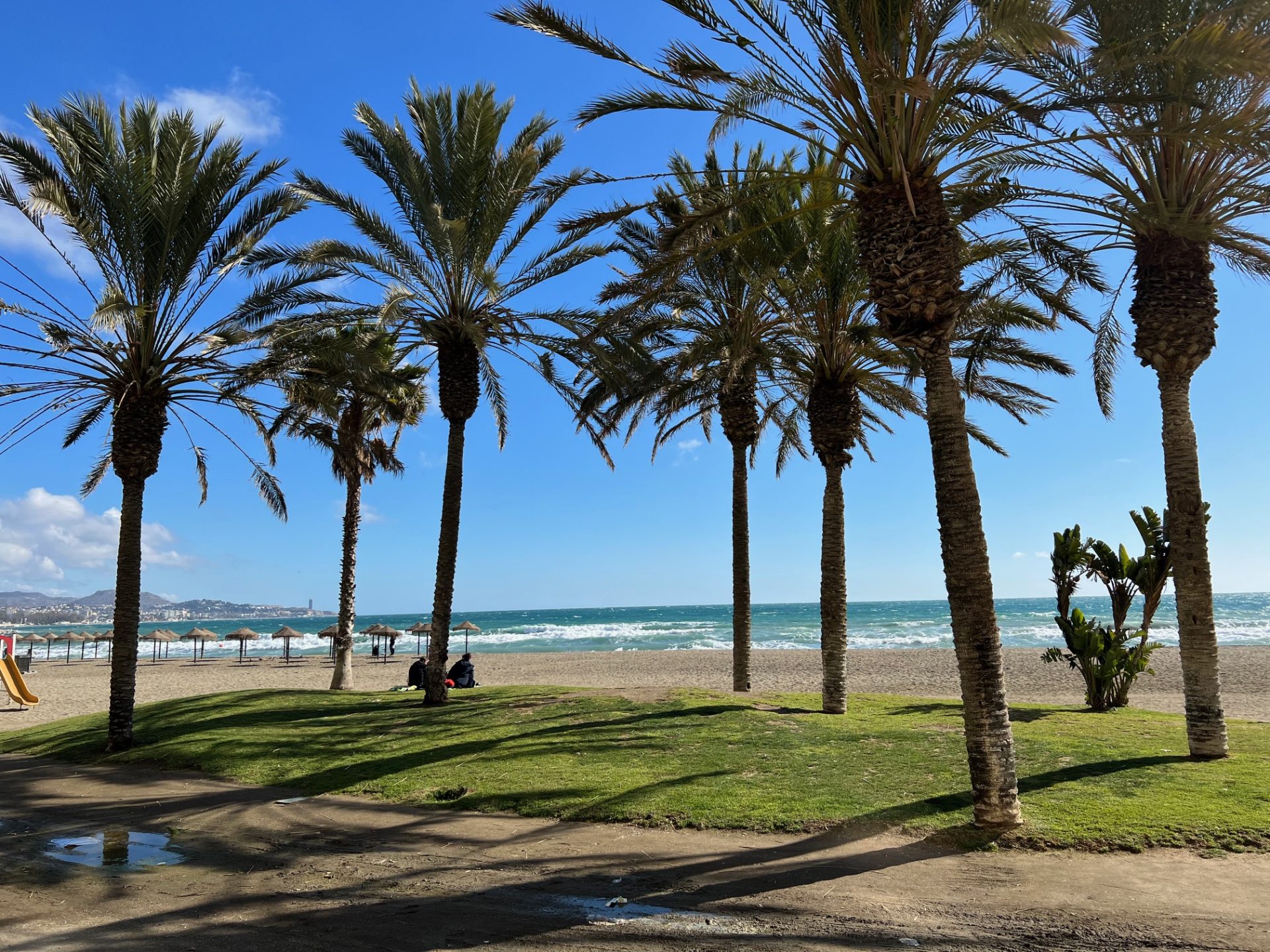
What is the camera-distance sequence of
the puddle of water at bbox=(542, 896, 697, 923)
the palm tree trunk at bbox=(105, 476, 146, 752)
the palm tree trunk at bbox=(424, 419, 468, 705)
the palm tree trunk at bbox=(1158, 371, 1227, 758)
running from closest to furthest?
1. the puddle of water at bbox=(542, 896, 697, 923)
2. the palm tree trunk at bbox=(1158, 371, 1227, 758)
3. the palm tree trunk at bbox=(105, 476, 146, 752)
4. the palm tree trunk at bbox=(424, 419, 468, 705)

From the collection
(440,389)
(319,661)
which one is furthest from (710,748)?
(319,661)

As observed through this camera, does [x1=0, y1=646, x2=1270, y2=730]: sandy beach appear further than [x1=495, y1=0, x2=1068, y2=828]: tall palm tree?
Yes

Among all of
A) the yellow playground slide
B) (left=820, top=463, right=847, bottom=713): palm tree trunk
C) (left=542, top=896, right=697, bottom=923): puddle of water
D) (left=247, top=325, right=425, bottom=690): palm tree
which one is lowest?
the yellow playground slide

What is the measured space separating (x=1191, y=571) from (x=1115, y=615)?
6608 mm

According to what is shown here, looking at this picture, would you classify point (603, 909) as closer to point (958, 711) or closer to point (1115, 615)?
point (958, 711)

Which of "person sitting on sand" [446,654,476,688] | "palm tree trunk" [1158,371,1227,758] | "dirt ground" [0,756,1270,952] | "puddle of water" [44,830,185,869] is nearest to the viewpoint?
"dirt ground" [0,756,1270,952]

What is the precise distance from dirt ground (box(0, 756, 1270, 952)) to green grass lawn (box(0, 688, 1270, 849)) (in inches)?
19.0

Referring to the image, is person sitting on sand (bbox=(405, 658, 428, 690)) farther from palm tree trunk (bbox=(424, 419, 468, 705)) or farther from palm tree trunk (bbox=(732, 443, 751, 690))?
palm tree trunk (bbox=(732, 443, 751, 690))

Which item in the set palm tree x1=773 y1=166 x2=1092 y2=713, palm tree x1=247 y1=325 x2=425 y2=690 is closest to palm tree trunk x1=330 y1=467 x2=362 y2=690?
palm tree x1=247 y1=325 x2=425 y2=690

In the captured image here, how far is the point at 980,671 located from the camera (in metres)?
7.12

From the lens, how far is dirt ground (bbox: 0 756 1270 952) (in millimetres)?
4945

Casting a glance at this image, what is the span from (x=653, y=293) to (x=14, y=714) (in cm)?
2122

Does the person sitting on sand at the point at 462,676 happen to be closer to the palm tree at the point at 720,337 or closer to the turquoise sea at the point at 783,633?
the palm tree at the point at 720,337

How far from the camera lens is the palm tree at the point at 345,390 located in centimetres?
1313
